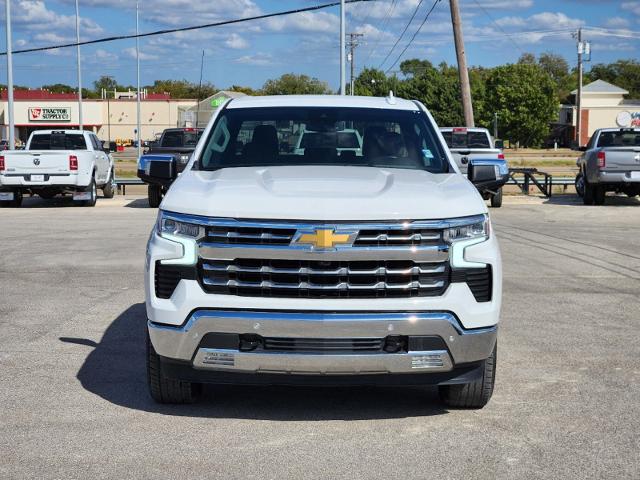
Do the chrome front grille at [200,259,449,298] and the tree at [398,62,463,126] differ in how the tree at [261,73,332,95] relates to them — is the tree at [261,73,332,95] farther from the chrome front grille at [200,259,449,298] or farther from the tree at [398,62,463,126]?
the chrome front grille at [200,259,449,298]

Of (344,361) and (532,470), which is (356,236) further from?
(532,470)

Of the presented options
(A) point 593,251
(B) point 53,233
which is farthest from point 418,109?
(B) point 53,233

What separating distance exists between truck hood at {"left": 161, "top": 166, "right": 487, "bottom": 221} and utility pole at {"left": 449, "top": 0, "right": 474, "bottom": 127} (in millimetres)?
24576

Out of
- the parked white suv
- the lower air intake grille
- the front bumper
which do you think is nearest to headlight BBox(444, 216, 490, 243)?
the parked white suv

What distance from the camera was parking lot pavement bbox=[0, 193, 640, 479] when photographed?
5.05 meters

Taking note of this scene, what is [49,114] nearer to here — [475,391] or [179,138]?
[179,138]

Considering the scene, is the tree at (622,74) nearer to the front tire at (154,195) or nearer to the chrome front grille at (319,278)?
the front tire at (154,195)

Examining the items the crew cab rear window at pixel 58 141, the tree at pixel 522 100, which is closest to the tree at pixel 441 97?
the tree at pixel 522 100

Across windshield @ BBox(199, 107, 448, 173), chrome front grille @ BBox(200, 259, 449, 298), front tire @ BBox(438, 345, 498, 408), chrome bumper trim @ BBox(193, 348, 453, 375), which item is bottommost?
front tire @ BBox(438, 345, 498, 408)

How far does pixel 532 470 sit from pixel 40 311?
583 cm

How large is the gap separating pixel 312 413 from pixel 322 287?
1002 millimetres

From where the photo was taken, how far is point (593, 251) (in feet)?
48.4

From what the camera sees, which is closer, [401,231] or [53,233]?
[401,231]

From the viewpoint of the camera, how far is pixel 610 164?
22359 millimetres
